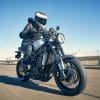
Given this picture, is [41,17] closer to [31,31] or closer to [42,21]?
[42,21]

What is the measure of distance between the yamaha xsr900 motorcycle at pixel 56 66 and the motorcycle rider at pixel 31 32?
0.68 ft

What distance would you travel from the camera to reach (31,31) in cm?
687

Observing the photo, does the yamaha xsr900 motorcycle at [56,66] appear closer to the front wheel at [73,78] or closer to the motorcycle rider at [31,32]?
the front wheel at [73,78]

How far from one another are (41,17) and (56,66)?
5.50ft

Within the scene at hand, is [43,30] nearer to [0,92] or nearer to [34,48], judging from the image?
[34,48]

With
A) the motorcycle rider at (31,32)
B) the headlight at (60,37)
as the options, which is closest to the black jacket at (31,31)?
the motorcycle rider at (31,32)

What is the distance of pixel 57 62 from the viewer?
5.45 metres

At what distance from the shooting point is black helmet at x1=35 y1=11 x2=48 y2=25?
6570mm

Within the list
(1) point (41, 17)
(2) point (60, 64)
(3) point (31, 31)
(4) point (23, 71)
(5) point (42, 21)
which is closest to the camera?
(2) point (60, 64)

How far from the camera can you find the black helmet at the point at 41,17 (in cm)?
657

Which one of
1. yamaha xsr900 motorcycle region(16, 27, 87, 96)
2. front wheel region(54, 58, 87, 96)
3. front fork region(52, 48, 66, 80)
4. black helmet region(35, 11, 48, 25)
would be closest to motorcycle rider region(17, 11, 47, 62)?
black helmet region(35, 11, 48, 25)

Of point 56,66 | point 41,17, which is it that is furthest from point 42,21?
point 56,66

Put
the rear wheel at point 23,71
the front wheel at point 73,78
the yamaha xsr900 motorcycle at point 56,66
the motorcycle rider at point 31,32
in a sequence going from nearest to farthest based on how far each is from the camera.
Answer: the front wheel at point 73,78 → the yamaha xsr900 motorcycle at point 56,66 → the motorcycle rider at point 31,32 → the rear wheel at point 23,71

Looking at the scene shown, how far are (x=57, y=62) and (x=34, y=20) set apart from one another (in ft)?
5.38
